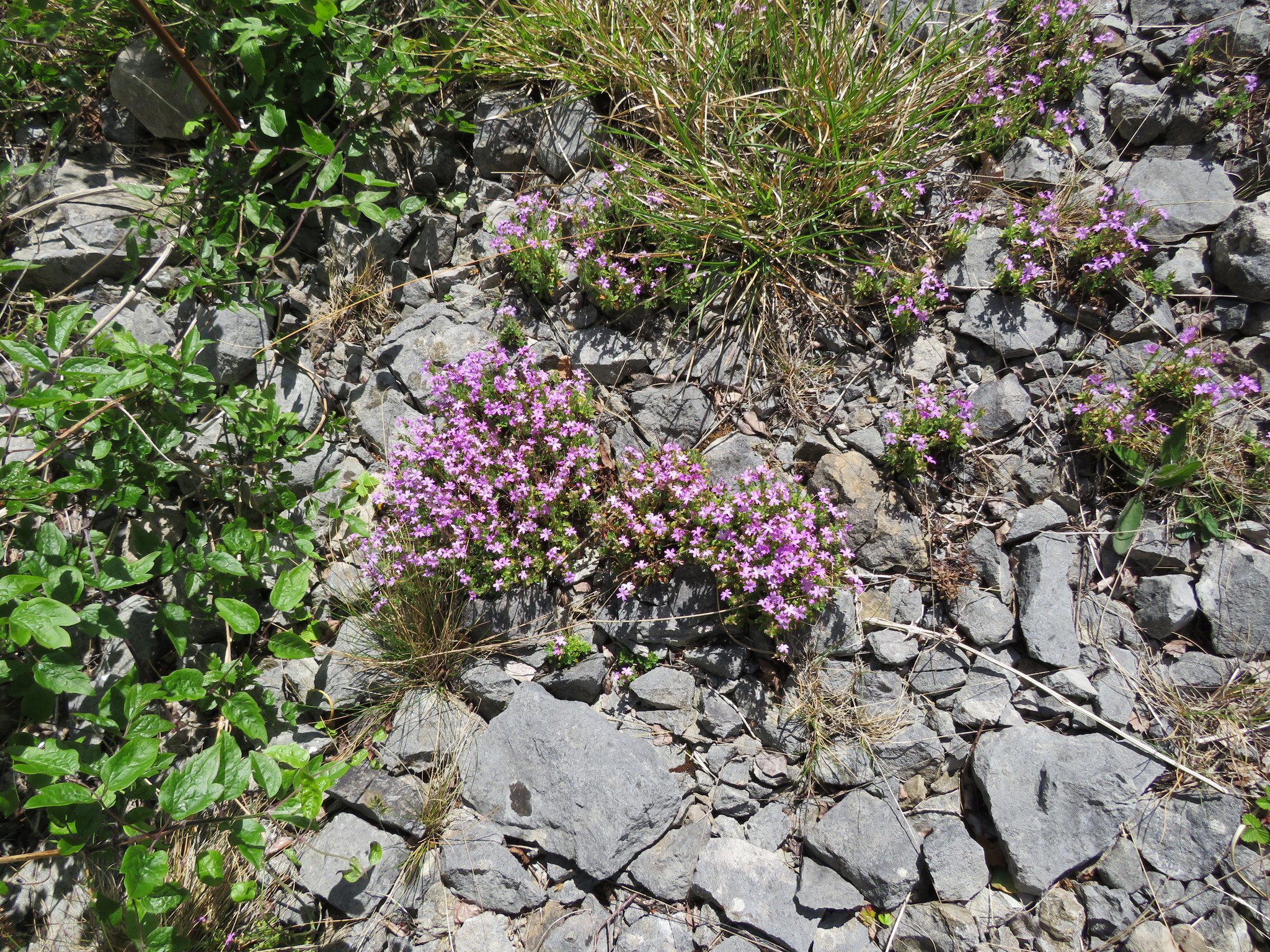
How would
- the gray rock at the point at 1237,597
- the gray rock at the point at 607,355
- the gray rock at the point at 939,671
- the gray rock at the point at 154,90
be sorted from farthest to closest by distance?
1. the gray rock at the point at 154,90
2. the gray rock at the point at 607,355
3. the gray rock at the point at 939,671
4. the gray rock at the point at 1237,597

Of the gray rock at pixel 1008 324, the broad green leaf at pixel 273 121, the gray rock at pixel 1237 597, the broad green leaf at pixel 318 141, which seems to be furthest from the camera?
the gray rock at pixel 1008 324

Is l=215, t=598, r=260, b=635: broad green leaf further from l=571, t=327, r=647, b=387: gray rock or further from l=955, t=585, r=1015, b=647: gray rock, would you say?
l=955, t=585, r=1015, b=647: gray rock

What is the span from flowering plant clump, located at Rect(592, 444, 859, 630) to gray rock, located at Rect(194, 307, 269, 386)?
2709mm

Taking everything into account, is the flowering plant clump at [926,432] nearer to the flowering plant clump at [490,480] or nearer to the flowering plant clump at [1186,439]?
the flowering plant clump at [1186,439]

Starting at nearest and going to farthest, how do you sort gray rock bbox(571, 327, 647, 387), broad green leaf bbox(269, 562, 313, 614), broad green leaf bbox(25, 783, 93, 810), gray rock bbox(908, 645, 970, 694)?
broad green leaf bbox(25, 783, 93, 810) → broad green leaf bbox(269, 562, 313, 614) → gray rock bbox(908, 645, 970, 694) → gray rock bbox(571, 327, 647, 387)

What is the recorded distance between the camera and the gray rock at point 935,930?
3475 mm

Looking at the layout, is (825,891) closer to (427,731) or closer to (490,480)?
(427,731)

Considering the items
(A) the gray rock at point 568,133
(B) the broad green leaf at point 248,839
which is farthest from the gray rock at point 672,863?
(A) the gray rock at point 568,133

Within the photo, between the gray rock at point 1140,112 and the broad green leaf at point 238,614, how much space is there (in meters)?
6.14

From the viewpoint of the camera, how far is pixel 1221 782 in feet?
12.0

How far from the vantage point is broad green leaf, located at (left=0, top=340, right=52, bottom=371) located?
3.12 meters

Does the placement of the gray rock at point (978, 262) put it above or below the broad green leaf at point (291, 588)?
above

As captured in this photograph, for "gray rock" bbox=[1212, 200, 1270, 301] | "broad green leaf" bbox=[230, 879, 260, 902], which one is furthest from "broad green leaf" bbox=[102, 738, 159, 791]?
"gray rock" bbox=[1212, 200, 1270, 301]

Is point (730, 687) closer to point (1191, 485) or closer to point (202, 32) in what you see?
point (1191, 485)
